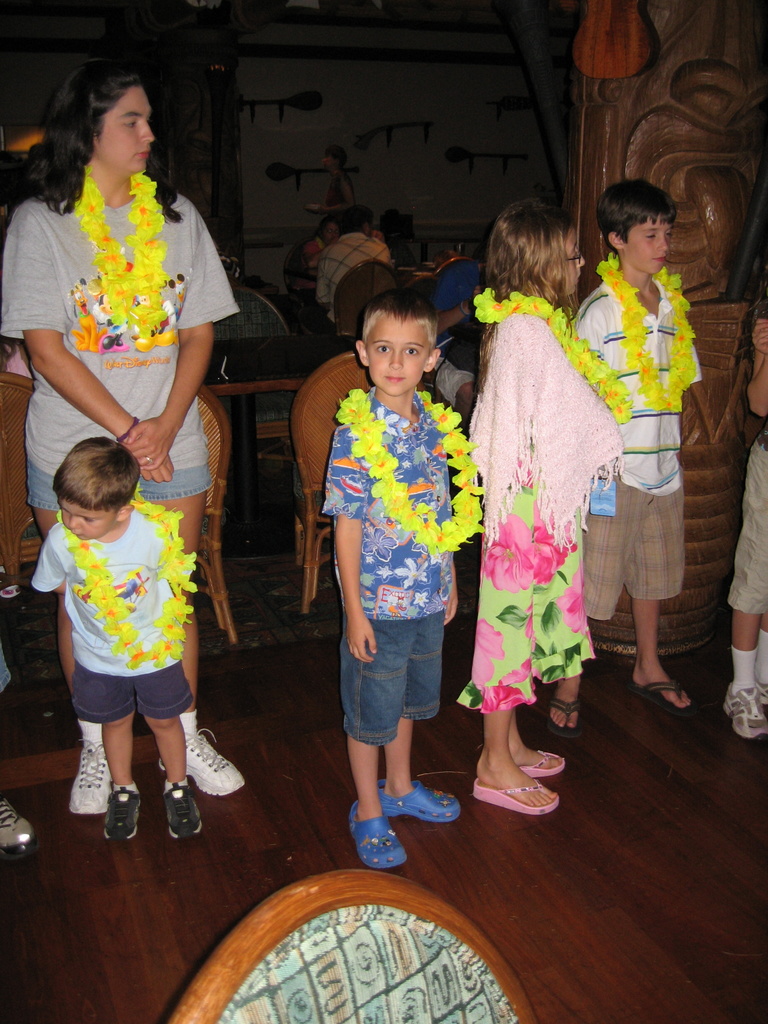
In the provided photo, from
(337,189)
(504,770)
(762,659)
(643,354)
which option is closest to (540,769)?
(504,770)

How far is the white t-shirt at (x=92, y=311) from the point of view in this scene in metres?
1.89

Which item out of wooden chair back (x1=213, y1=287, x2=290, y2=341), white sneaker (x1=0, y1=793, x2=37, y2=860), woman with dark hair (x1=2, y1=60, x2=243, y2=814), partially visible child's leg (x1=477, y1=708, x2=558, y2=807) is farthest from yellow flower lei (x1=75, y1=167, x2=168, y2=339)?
wooden chair back (x1=213, y1=287, x2=290, y2=341)

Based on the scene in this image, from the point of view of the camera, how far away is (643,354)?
7.94ft

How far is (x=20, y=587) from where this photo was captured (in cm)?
360

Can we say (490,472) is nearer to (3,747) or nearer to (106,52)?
(3,747)

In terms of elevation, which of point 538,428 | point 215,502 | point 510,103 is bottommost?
point 215,502

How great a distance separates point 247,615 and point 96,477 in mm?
1691

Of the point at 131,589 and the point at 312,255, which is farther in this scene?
the point at 312,255

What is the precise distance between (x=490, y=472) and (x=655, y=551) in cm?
79

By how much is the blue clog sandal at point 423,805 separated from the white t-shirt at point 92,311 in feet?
3.17

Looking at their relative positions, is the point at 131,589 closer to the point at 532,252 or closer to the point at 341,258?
the point at 532,252

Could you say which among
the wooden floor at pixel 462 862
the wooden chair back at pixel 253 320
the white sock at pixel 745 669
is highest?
the wooden chair back at pixel 253 320

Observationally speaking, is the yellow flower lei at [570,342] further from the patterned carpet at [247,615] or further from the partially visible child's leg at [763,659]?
the patterned carpet at [247,615]

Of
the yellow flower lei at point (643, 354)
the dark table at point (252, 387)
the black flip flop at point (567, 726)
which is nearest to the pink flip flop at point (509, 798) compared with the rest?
the black flip flop at point (567, 726)
